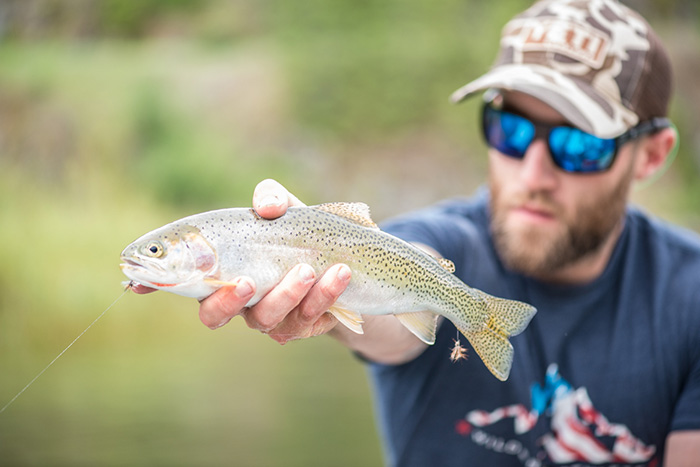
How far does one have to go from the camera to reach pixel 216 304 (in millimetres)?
2209

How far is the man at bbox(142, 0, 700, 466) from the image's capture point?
12.1 ft

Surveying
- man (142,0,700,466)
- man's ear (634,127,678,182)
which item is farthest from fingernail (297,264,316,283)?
man's ear (634,127,678,182)

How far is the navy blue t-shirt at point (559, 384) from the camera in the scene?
12.1 feet

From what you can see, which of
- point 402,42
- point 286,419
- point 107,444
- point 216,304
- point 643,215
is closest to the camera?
point 216,304

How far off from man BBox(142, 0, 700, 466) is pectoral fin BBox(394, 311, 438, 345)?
3.31 feet

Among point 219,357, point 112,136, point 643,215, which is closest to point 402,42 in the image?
point 112,136

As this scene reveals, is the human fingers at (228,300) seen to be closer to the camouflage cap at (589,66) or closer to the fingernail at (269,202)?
the fingernail at (269,202)

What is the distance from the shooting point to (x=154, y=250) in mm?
2111

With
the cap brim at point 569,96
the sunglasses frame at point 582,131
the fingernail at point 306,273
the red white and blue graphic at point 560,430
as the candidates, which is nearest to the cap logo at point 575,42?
the cap brim at point 569,96

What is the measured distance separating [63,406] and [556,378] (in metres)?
6.91

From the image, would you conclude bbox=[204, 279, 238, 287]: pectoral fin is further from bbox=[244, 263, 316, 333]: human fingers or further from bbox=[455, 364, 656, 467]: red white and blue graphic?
bbox=[455, 364, 656, 467]: red white and blue graphic

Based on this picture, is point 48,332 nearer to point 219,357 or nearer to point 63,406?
point 63,406

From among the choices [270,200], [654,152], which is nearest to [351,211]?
[270,200]

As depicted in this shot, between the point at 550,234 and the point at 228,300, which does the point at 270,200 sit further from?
the point at 550,234
